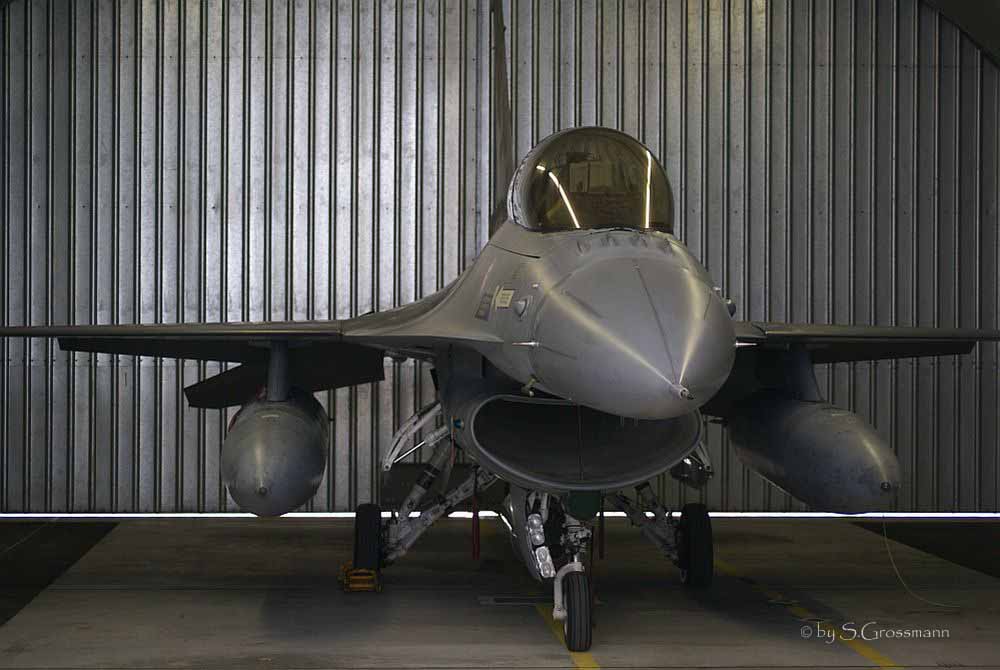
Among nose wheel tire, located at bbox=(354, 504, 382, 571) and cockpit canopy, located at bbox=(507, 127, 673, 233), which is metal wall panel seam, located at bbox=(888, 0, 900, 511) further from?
cockpit canopy, located at bbox=(507, 127, 673, 233)

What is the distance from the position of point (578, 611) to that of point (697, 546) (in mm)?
1888

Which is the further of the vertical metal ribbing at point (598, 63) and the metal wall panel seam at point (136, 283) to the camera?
the vertical metal ribbing at point (598, 63)

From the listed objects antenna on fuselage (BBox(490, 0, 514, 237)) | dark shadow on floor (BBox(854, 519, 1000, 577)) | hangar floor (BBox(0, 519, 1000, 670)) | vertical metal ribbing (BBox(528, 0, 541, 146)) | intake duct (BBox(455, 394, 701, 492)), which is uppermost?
vertical metal ribbing (BBox(528, 0, 541, 146))

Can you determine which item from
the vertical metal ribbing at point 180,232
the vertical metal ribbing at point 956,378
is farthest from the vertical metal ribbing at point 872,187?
the vertical metal ribbing at point 180,232

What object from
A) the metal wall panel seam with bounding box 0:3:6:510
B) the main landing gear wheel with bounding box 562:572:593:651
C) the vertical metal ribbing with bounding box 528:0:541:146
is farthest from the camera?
the vertical metal ribbing with bounding box 528:0:541:146

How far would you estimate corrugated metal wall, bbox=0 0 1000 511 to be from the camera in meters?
11.0

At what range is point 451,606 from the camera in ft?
22.7

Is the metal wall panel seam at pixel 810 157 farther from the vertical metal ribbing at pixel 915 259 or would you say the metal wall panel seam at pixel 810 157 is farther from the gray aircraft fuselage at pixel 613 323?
the gray aircraft fuselage at pixel 613 323

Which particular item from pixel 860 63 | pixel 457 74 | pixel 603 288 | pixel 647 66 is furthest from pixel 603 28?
pixel 603 288

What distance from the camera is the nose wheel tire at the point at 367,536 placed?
7.25 metres

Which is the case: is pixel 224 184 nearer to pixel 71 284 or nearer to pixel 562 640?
pixel 71 284

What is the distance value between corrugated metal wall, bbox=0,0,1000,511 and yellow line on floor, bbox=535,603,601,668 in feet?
14.7

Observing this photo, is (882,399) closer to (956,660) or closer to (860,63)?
(860,63)

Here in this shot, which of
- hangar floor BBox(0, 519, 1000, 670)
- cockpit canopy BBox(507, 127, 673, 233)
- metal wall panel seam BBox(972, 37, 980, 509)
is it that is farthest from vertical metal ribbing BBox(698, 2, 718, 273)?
cockpit canopy BBox(507, 127, 673, 233)
